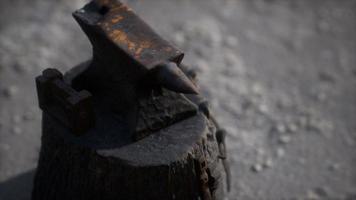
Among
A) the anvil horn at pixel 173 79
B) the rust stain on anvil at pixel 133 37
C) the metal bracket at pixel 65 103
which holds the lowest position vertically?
the metal bracket at pixel 65 103

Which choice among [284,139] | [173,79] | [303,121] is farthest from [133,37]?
[303,121]

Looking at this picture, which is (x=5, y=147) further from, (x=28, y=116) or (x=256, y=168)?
(x=256, y=168)

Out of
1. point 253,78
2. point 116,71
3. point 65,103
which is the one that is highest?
point 116,71

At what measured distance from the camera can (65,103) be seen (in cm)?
298

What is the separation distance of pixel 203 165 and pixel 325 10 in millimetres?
3782

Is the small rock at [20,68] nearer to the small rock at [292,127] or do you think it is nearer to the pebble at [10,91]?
the pebble at [10,91]

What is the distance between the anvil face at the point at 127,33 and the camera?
288 centimetres

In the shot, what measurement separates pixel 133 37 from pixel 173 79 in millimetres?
375

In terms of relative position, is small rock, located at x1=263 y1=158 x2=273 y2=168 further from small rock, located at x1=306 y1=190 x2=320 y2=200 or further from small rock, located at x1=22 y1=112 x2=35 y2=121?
small rock, located at x1=22 y1=112 x2=35 y2=121

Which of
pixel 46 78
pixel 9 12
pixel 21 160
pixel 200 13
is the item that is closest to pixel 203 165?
pixel 46 78

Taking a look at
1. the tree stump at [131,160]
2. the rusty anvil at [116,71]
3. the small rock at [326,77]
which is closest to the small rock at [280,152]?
the small rock at [326,77]

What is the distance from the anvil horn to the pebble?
2.49 meters

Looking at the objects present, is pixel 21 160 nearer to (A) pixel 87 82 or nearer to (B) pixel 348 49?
(A) pixel 87 82

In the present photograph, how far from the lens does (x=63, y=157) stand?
3.06 metres
